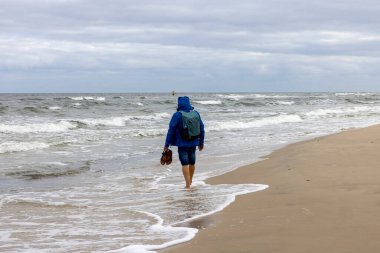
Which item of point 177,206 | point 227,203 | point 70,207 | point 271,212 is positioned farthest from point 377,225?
point 70,207

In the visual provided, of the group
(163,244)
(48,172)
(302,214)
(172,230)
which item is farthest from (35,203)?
(302,214)

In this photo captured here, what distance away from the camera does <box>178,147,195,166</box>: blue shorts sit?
8780 millimetres

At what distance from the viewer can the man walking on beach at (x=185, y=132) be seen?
8.57 metres

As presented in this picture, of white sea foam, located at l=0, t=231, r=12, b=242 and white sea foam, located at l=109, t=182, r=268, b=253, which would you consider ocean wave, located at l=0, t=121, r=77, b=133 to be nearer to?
white sea foam, located at l=109, t=182, r=268, b=253

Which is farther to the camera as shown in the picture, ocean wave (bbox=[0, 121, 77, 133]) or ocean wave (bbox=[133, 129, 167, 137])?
ocean wave (bbox=[0, 121, 77, 133])

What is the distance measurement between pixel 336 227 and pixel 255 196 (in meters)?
2.16

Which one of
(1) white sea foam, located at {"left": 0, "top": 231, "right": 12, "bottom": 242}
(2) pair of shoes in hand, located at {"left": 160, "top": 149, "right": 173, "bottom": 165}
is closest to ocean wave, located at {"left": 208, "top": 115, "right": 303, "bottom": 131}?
(2) pair of shoes in hand, located at {"left": 160, "top": 149, "right": 173, "bottom": 165}

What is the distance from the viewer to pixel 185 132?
8594 mm

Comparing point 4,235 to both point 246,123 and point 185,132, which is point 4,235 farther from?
point 246,123

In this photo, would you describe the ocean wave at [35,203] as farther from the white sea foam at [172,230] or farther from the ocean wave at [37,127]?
the ocean wave at [37,127]

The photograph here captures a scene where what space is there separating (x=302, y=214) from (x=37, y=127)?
1908 cm

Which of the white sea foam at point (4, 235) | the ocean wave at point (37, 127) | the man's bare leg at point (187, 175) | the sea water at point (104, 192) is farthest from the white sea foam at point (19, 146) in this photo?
the white sea foam at point (4, 235)

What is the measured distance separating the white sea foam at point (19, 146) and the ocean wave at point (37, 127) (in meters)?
5.14

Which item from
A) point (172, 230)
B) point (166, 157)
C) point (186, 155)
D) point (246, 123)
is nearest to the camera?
point (172, 230)
